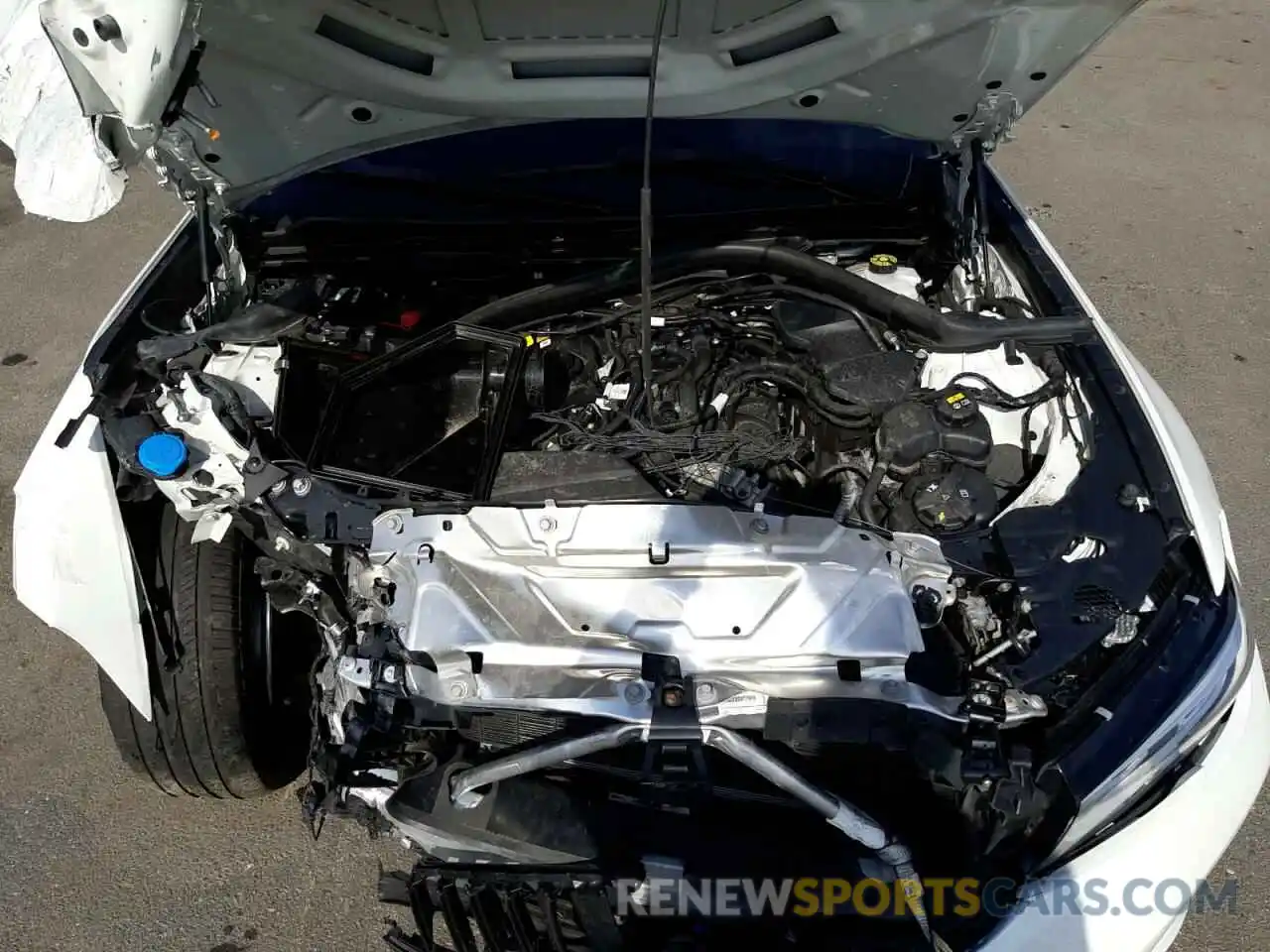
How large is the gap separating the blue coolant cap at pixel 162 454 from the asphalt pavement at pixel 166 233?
100 cm

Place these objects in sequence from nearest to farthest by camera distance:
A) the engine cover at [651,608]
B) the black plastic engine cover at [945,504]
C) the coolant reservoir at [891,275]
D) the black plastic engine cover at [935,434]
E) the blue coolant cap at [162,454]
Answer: the engine cover at [651,608] → the blue coolant cap at [162,454] → the black plastic engine cover at [945,504] → the black plastic engine cover at [935,434] → the coolant reservoir at [891,275]

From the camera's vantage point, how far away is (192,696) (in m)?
1.92

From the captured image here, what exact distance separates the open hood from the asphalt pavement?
4.96 feet

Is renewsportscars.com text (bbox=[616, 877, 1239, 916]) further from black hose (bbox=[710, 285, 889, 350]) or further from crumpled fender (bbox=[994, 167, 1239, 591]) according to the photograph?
black hose (bbox=[710, 285, 889, 350])

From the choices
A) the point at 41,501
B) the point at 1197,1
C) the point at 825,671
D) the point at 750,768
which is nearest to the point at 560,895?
Answer: the point at 750,768

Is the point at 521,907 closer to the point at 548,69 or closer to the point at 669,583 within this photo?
the point at 669,583

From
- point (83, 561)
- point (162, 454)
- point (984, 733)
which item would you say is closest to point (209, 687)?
point (83, 561)

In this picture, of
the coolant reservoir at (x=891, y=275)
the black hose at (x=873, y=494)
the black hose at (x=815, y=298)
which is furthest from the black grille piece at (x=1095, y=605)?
the coolant reservoir at (x=891, y=275)

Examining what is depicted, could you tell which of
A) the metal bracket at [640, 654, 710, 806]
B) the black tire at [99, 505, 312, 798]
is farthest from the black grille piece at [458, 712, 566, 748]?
the black tire at [99, 505, 312, 798]

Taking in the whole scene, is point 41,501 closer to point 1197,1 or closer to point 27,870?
point 27,870

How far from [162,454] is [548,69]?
1109 millimetres

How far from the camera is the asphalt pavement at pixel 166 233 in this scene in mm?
2010

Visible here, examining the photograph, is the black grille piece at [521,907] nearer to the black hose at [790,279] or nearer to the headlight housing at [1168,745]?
the headlight housing at [1168,745]

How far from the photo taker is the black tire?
6.16 ft
